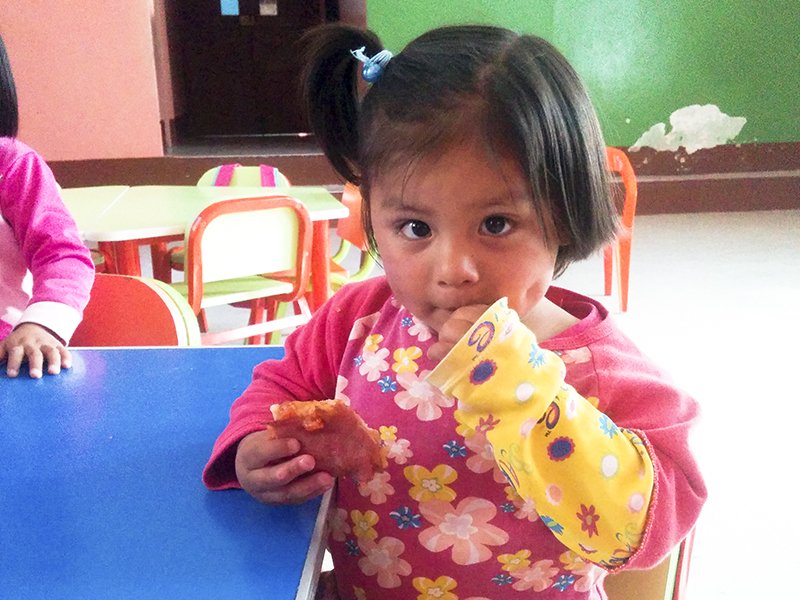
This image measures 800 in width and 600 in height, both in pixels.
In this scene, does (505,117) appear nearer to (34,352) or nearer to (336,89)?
(336,89)

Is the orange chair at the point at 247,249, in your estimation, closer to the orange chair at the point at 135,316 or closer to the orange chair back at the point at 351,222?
the orange chair back at the point at 351,222

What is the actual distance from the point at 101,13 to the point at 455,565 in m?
4.68

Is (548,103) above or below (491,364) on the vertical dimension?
above

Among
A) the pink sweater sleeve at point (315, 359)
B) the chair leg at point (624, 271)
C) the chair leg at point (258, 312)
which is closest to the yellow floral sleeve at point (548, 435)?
the pink sweater sleeve at point (315, 359)

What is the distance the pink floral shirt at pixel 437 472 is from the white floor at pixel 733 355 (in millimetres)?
103

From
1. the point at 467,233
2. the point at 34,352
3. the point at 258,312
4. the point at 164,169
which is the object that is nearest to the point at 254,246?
the point at 258,312

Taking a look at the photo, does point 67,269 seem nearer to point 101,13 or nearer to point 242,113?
point 101,13

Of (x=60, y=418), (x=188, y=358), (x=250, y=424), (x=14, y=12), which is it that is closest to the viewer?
(x=250, y=424)

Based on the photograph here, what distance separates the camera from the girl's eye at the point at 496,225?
0.63 m

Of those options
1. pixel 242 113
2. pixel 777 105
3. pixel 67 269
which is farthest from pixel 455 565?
pixel 242 113

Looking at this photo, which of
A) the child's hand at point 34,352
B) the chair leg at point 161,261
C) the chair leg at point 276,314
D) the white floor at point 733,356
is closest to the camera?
the child's hand at point 34,352

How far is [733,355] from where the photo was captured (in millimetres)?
2922

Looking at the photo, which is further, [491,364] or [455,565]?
[455,565]

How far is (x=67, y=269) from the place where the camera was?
1.21 meters
